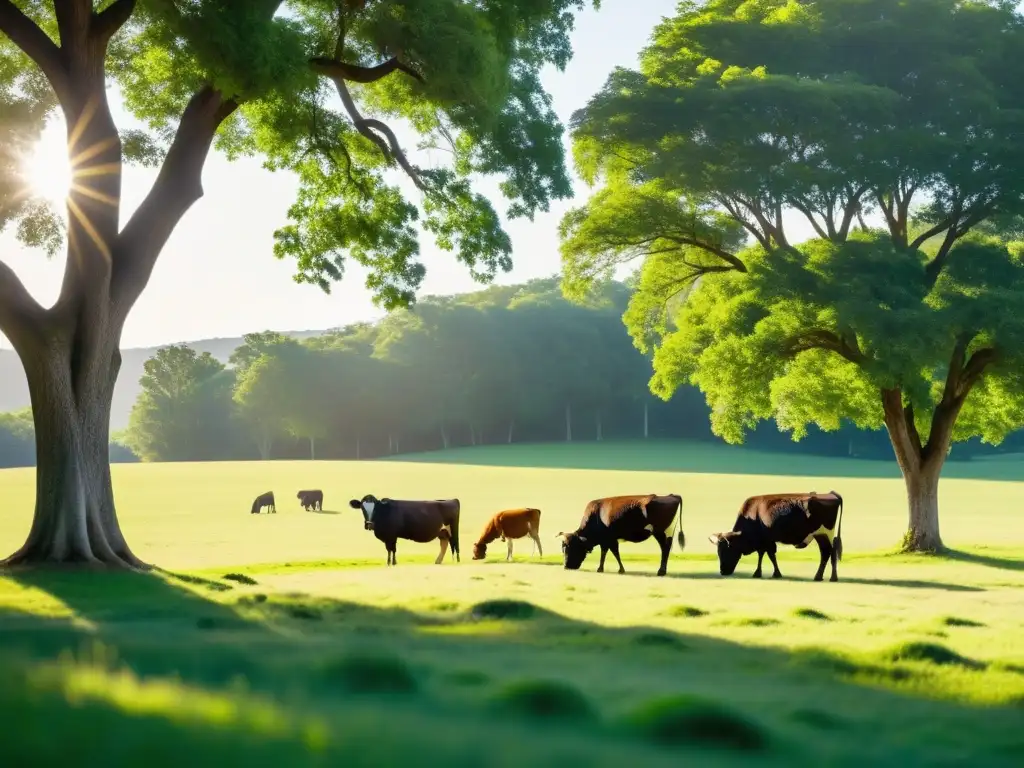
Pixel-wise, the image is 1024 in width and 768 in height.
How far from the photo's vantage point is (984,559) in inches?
1031

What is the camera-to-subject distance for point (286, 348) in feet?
341

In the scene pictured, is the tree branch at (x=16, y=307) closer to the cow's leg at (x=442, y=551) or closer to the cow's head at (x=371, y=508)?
the cow's head at (x=371, y=508)

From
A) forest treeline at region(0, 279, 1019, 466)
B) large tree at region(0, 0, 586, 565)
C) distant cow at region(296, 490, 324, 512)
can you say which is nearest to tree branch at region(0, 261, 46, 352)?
large tree at region(0, 0, 586, 565)

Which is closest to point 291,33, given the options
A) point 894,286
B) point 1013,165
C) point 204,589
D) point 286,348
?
point 204,589

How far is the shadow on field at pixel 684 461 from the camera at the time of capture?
79.4m

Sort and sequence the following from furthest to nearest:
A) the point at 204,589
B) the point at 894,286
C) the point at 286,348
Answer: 1. the point at 286,348
2. the point at 894,286
3. the point at 204,589

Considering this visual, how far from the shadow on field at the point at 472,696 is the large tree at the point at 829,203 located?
1553cm

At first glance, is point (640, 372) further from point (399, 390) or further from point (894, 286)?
point (894, 286)

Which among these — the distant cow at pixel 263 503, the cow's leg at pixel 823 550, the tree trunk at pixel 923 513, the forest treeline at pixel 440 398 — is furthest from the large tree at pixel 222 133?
the forest treeline at pixel 440 398

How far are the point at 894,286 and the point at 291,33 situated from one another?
50.1 feet

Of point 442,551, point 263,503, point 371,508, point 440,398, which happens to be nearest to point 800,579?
point 442,551

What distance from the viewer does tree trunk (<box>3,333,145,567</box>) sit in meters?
16.5

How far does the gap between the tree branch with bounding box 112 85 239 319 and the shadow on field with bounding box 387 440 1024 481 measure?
2324 inches

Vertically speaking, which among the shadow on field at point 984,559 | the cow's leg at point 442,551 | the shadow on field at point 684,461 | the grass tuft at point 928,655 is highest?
the shadow on field at point 684,461
